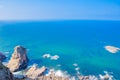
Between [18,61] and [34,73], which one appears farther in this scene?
[18,61]

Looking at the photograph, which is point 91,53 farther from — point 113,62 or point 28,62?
point 28,62

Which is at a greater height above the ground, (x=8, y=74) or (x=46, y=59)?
(x=8, y=74)

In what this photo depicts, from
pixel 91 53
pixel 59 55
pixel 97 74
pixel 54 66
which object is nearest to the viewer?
pixel 97 74

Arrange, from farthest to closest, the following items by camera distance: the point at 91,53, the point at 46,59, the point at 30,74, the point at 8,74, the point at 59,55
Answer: the point at 91,53 → the point at 59,55 → the point at 46,59 → the point at 30,74 → the point at 8,74

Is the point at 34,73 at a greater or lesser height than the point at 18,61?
lesser

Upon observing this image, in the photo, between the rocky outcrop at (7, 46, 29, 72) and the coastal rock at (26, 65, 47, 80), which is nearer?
the coastal rock at (26, 65, 47, 80)

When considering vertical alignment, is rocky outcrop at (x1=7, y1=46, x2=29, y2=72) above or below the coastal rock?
above

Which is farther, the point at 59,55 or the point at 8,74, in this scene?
the point at 59,55

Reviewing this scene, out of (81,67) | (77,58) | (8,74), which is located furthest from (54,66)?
(8,74)
